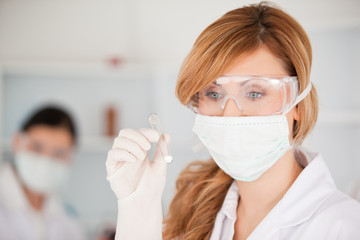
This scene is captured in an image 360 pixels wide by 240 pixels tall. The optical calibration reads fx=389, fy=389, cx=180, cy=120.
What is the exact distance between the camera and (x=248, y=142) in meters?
1.15

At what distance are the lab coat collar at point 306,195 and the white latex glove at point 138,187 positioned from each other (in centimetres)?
36

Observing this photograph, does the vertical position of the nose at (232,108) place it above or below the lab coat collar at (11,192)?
above

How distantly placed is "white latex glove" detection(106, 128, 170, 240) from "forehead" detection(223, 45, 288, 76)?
299mm

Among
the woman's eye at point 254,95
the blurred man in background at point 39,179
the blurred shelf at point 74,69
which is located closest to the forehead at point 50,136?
the blurred man in background at point 39,179

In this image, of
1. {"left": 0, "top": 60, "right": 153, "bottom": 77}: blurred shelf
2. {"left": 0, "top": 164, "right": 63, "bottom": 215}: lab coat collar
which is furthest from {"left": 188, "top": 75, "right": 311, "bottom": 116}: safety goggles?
{"left": 0, "top": 164, "right": 63, "bottom": 215}: lab coat collar

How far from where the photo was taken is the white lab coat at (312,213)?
1.01 m

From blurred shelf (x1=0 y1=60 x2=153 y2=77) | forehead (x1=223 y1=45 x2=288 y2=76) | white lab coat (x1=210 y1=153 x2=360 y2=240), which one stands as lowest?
white lab coat (x1=210 y1=153 x2=360 y2=240)

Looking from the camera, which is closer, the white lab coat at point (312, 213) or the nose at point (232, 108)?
the white lab coat at point (312, 213)

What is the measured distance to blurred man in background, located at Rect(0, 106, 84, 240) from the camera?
2969 millimetres

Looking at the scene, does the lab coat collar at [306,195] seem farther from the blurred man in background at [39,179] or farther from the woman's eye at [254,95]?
the blurred man in background at [39,179]

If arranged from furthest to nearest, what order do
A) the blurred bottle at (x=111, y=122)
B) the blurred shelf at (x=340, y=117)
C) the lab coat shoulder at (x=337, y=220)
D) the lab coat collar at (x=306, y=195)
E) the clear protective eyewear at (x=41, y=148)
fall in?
the blurred bottle at (x=111, y=122) < the clear protective eyewear at (x=41, y=148) < the blurred shelf at (x=340, y=117) < the lab coat collar at (x=306, y=195) < the lab coat shoulder at (x=337, y=220)

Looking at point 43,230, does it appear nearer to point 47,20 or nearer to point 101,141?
point 101,141

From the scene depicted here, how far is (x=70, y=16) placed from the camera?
347 cm

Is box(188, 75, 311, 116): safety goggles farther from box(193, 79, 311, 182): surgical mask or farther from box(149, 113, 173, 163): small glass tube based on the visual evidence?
box(149, 113, 173, 163): small glass tube
